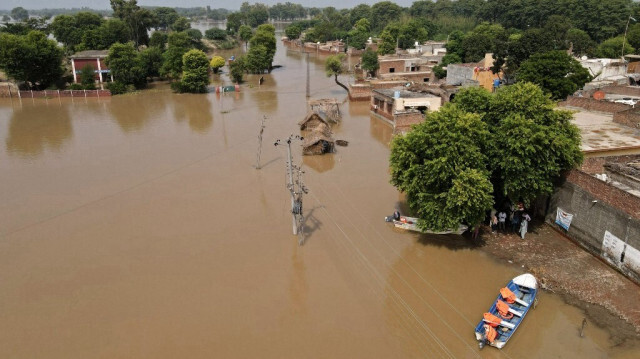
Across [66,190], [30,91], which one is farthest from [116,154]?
[30,91]

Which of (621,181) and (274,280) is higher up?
(621,181)

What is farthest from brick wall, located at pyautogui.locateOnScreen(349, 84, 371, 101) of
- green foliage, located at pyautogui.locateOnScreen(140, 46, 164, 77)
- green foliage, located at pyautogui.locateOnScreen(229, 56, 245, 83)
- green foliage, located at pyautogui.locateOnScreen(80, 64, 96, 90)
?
green foliage, located at pyautogui.locateOnScreen(80, 64, 96, 90)

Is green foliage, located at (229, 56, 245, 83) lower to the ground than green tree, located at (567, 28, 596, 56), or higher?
lower

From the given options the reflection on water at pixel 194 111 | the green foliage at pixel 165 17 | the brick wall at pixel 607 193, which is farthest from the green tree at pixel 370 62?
the green foliage at pixel 165 17

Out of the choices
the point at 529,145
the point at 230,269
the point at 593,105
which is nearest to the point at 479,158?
the point at 529,145

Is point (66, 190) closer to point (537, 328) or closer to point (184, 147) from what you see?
point (184, 147)

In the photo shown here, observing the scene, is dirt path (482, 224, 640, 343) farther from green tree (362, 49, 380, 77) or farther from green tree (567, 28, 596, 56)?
green tree (567, 28, 596, 56)

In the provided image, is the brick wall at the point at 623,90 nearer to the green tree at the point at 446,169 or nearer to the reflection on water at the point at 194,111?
the green tree at the point at 446,169
